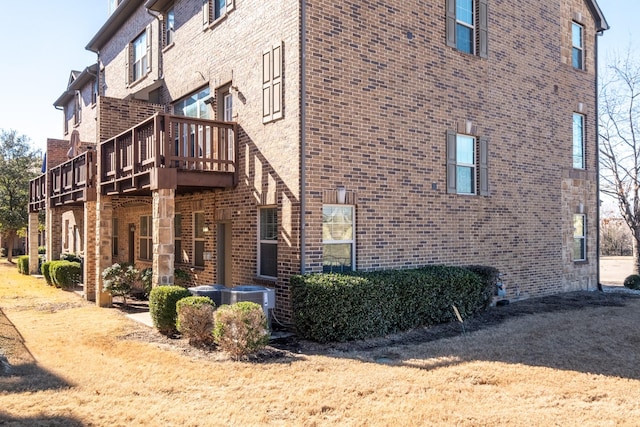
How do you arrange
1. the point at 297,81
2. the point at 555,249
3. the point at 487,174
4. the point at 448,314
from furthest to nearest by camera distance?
1. the point at 555,249
2. the point at 487,174
3. the point at 448,314
4. the point at 297,81

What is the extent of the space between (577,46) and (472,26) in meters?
5.39

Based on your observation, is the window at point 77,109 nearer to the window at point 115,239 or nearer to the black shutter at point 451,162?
the window at point 115,239

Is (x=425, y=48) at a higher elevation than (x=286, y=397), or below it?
higher

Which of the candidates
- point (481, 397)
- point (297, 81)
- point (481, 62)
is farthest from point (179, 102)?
point (481, 397)

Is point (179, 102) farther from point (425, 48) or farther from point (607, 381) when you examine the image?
point (607, 381)

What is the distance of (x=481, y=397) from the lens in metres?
5.98

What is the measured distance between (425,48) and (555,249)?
7206mm

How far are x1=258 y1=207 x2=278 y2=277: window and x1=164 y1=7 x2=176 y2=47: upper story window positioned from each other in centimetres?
762

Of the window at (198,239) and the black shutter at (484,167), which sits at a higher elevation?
the black shutter at (484,167)

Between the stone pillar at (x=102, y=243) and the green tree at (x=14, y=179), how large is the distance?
20.6 meters

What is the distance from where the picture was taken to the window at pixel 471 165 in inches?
480

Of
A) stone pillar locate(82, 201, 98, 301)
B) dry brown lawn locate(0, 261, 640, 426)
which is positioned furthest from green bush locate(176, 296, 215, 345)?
stone pillar locate(82, 201, 98, 301)

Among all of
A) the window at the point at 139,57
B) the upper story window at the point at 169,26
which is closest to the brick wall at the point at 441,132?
the upper story window at the point at 169,26

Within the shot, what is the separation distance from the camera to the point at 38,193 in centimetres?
2294
